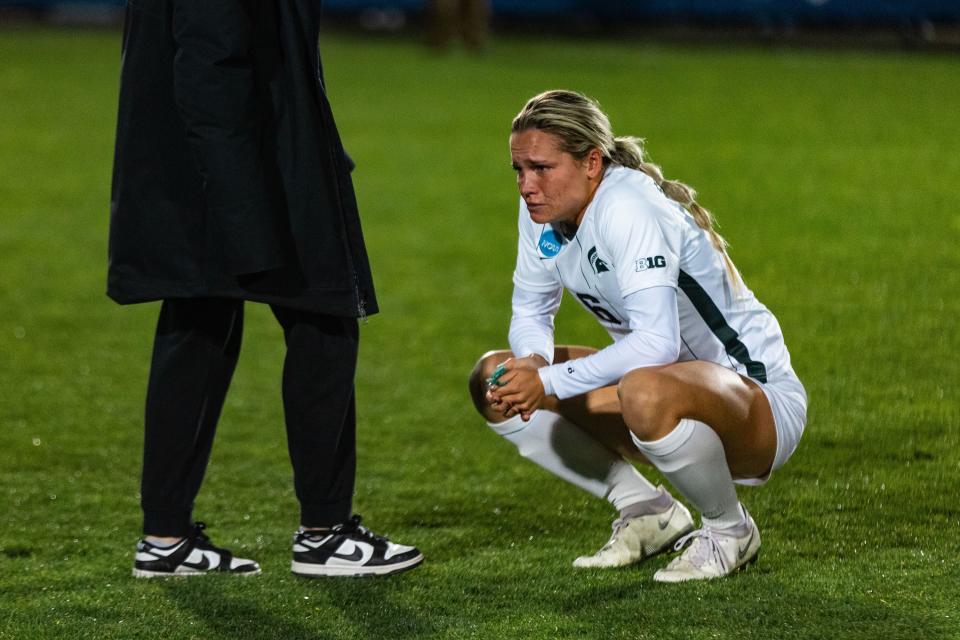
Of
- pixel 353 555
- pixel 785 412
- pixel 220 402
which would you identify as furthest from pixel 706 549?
pixel 220 402

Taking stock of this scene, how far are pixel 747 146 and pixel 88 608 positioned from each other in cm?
948

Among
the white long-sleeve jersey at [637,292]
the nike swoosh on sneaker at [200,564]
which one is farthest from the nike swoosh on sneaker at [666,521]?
the nike swoosh on sneaker at [200,564]

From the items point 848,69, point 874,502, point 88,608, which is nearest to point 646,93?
point 848,69

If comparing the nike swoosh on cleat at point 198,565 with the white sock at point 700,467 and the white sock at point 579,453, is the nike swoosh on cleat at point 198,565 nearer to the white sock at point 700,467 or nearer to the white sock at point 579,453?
the white sock at point 579,453

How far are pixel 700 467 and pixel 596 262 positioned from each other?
559 millimetres

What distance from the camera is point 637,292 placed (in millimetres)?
3520

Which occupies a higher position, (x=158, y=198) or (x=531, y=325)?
(x=158, y=198)

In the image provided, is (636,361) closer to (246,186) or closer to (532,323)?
(532,323)

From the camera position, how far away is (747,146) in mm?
12297

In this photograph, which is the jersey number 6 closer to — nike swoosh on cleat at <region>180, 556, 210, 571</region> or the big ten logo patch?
the big ten logo patch

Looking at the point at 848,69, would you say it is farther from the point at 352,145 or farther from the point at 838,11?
the point at 352,145

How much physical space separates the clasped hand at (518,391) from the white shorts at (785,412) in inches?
22.0

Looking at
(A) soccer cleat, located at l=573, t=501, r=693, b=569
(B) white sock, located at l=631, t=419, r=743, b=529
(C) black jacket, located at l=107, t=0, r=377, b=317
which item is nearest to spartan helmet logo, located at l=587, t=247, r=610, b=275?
(B) white sock, located at l=631, t=419, r=743, b=529

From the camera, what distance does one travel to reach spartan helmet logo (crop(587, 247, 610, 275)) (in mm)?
3660
